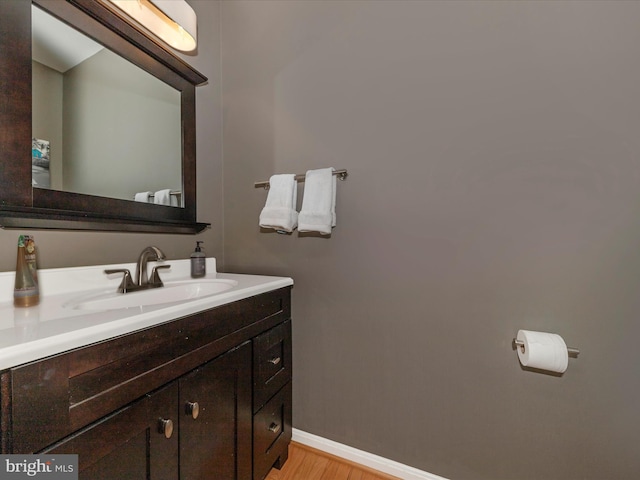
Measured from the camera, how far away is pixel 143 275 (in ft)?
3.63

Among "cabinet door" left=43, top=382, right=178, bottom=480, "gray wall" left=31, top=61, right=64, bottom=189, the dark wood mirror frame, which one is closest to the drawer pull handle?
"cabinet door" left=43, top=382, right=178, bottom=480

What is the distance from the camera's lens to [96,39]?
1.05m

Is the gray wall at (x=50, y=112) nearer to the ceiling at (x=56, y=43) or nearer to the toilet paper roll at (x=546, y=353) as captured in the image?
the ceiling at (x=56, y=43)

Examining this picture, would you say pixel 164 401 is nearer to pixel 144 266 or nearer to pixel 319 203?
pixel 144 266

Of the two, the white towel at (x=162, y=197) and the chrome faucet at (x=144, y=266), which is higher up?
the white towel at (x=162, y=197)

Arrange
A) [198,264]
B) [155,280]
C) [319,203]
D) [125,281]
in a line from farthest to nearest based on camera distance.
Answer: [198,264], [319,203], [155,280], [125,281]

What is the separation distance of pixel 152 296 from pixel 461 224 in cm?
128

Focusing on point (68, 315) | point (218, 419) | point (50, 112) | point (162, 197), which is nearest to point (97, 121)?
point (50, 112)

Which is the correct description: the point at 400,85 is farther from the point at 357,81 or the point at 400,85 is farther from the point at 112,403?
the point at 112,403

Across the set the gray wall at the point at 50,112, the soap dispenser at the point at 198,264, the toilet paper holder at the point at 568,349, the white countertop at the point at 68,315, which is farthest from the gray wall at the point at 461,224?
the gray wall at the point at 50,112

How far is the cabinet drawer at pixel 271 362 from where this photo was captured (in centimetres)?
107

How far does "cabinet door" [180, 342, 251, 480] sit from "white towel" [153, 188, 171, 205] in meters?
0.80

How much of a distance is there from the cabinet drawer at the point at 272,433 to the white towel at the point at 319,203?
79cm

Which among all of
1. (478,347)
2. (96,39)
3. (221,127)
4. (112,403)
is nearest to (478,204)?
(478,347)
